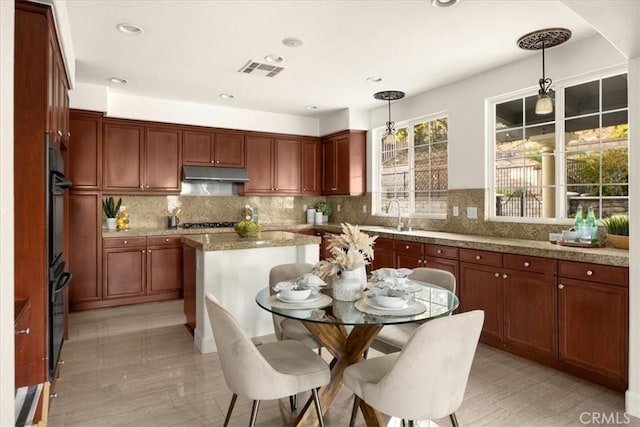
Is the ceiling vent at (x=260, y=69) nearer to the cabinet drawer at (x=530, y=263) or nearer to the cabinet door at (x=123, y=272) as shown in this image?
the cabinet door at (x=123, y=272)

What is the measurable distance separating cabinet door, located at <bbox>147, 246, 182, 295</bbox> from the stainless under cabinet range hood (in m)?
1.01

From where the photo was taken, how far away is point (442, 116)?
4.80m

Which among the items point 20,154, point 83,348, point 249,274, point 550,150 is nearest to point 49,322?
point 20,154

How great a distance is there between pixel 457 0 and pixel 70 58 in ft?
10.6


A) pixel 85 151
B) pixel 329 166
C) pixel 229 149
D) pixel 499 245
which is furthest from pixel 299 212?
pixel 499 245

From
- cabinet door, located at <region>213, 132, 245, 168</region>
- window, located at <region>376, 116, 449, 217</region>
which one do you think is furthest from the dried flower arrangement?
cabinet door, located at <region>213, 132, 245, 168</region>

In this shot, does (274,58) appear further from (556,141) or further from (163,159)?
(556,141)

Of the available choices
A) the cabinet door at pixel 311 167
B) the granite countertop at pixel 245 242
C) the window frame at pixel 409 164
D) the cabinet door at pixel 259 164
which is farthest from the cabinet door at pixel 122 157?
the window frame at pixel 409 164

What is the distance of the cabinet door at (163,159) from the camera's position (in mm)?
5266
